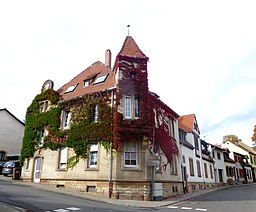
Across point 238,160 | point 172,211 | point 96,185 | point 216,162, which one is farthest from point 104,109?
point 238,160

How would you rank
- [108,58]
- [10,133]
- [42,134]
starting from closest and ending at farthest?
1. [42,134]
2. [108,58]
3. [10,133]

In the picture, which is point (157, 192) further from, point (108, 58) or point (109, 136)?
point (108, 58)

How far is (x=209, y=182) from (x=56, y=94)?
24.9m

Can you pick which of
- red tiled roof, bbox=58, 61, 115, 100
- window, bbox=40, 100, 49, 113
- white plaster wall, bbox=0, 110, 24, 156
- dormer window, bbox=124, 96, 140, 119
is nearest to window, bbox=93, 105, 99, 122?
red tiled roof, bbox=58, 61, 115, 100

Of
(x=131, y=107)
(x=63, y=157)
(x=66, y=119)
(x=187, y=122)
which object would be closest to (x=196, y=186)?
(x=187, y=122)

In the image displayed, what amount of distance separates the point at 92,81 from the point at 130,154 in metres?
8.61

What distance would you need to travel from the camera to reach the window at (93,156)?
1956cm

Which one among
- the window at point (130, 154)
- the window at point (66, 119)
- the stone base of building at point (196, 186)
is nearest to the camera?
the window at point (130, 154)

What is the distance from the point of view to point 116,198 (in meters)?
17.4

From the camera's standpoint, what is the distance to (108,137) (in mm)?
19234

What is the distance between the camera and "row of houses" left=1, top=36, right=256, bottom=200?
18594 millimetres

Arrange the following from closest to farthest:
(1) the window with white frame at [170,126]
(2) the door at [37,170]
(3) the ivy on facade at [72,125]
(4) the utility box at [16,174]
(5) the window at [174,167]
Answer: (3) the ivy on facade at [72,125]
(2) the door at [37,170]
(5) the window at [174,167]
(4) the utility box at [16,174]
(1) the window with white frame at [170,126]

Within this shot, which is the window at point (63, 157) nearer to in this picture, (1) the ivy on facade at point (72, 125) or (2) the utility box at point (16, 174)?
(1) the ivy on facade at point (72, 125)

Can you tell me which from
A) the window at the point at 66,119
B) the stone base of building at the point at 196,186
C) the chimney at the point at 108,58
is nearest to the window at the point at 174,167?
the stone base of building at the point at 196,186
